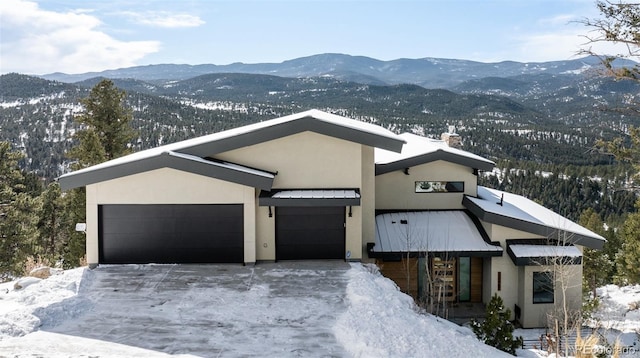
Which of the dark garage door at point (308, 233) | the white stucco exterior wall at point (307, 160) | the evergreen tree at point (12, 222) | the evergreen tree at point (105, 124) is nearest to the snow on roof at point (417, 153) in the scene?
the white stucco exterior wall at point (307, 160)

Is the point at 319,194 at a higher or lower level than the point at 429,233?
higher

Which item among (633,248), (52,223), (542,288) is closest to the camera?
(542,288)

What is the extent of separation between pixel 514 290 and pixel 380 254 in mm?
4870

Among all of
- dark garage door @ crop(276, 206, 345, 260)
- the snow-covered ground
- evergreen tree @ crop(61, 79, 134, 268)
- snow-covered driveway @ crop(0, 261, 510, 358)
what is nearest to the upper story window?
dark garage door @ crop(276, 206, 345, 260)

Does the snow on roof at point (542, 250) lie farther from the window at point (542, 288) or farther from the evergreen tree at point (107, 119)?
the evergreen tree at point (107, 119)

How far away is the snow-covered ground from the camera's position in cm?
881

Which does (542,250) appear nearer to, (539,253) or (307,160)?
(539,253)

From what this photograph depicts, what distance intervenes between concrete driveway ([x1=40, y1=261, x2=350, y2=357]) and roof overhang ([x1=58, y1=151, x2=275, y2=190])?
2434mm

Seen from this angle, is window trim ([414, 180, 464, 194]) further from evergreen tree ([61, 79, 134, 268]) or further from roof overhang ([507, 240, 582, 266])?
evergreen tree ([61, 79, 134, 268])

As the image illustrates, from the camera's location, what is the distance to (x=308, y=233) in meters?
14.6

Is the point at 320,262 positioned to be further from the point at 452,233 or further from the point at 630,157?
the point at 630,157

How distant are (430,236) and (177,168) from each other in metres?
8.99

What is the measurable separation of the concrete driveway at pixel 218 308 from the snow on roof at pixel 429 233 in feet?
12.5

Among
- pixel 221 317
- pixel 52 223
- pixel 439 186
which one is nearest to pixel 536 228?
pixel 439 186
